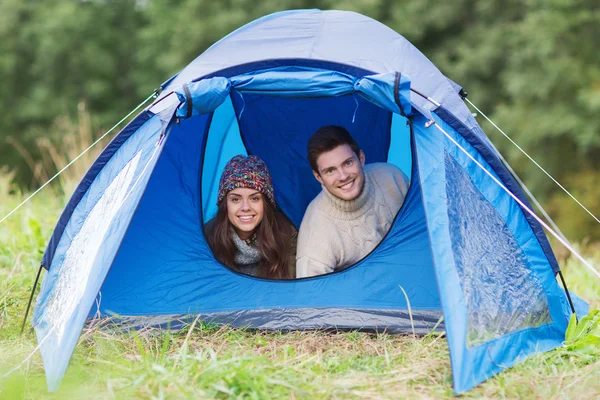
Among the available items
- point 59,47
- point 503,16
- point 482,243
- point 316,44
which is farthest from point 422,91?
point 59,47

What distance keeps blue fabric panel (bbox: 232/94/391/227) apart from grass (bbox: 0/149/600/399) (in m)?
1.10

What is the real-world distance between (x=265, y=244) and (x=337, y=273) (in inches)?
16.5

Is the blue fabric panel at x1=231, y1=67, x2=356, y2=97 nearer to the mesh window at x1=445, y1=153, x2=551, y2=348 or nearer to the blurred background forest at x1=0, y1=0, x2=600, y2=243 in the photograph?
the mesh window at x1=445, y1=153, x2=551, y2=348

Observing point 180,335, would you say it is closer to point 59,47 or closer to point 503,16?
point 503,16

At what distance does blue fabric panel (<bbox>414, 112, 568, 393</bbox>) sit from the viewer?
2.49m

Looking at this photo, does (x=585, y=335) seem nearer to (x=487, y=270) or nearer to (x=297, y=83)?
(x=487, y=270)

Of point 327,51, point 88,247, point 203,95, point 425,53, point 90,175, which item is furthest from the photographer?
point 425,53

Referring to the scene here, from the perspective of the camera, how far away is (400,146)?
406 cm

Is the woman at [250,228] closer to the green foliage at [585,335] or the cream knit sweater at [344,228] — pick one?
the cream knit sweater at [344,228]

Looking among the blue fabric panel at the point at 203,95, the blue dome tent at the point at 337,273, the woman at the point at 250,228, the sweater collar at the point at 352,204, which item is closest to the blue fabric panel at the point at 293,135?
the blue dome tent at the point at 337,273

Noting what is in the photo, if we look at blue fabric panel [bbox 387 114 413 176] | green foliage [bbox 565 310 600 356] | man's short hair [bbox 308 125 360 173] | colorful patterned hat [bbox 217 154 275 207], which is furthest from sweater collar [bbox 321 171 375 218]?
green foliage [bbox 565 310 600 356]

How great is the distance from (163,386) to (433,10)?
10.1 meters

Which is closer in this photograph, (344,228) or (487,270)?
(487,270)

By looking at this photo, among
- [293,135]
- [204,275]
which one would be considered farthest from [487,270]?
[293,135]
